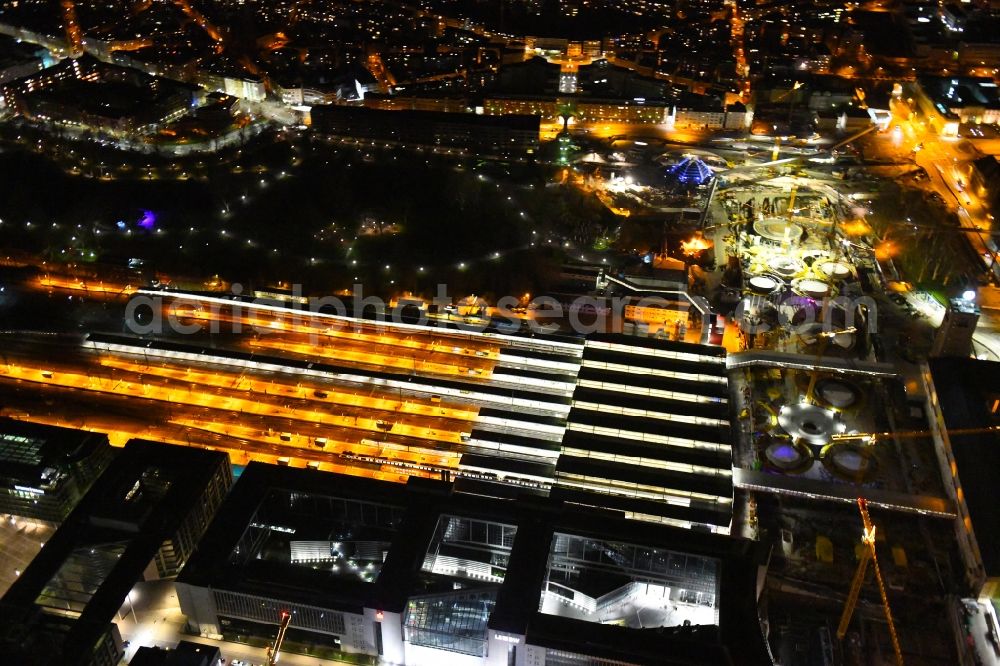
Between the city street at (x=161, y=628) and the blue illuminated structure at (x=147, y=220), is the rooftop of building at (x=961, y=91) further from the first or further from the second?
the city street at (x=161, y=628)

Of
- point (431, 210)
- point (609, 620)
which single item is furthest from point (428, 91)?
point (609, 620)

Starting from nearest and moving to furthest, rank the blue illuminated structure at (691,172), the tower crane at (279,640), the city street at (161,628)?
the tower crane at (279,640), the city street at (161,628), the blue illuminated structure at (691,172)

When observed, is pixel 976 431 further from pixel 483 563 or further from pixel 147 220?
pixel 147 220

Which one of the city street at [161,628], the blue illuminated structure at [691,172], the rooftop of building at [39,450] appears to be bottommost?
the city street at [161,628]

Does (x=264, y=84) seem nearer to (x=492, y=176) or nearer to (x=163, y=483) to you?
(x=492, y=176)

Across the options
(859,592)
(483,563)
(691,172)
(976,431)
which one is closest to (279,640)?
(483,563)

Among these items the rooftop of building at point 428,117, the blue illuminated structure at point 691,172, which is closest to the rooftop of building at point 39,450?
the rooftop of building at point 428,117

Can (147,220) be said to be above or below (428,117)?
below

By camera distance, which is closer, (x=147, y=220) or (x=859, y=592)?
(x=859, y=592)

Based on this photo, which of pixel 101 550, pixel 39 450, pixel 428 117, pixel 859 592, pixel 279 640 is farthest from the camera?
pixel 428 117
